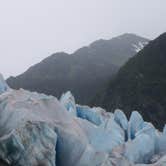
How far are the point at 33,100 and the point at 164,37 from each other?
147 ft

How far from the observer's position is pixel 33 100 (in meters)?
13.2

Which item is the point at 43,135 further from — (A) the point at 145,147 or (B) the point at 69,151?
(A) the point at 145,147

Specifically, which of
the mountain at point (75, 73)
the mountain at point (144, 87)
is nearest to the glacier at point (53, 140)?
the mountain at point (144, 87)

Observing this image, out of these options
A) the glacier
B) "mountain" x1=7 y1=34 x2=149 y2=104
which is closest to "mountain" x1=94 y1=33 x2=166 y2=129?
"mountain" x1=7 y1=34 x2=149 y2=104

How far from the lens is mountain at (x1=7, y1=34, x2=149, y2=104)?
2510 inches

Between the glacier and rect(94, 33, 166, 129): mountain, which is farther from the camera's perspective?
rect(94, 33, 166, 129): mountain

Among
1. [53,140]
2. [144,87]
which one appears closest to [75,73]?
[144,87]

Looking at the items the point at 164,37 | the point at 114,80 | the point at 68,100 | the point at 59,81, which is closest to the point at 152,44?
the point at 164,37

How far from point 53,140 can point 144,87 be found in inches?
1463

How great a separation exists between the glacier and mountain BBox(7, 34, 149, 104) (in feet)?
136

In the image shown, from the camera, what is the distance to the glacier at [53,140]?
1141 cm

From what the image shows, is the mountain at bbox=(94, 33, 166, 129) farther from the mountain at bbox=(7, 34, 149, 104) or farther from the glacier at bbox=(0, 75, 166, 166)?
the glacier at bbox=(0, 75, 166, 166)

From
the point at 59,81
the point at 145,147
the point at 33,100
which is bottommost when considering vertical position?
the point at 59,81

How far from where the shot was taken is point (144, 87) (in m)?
48.4
